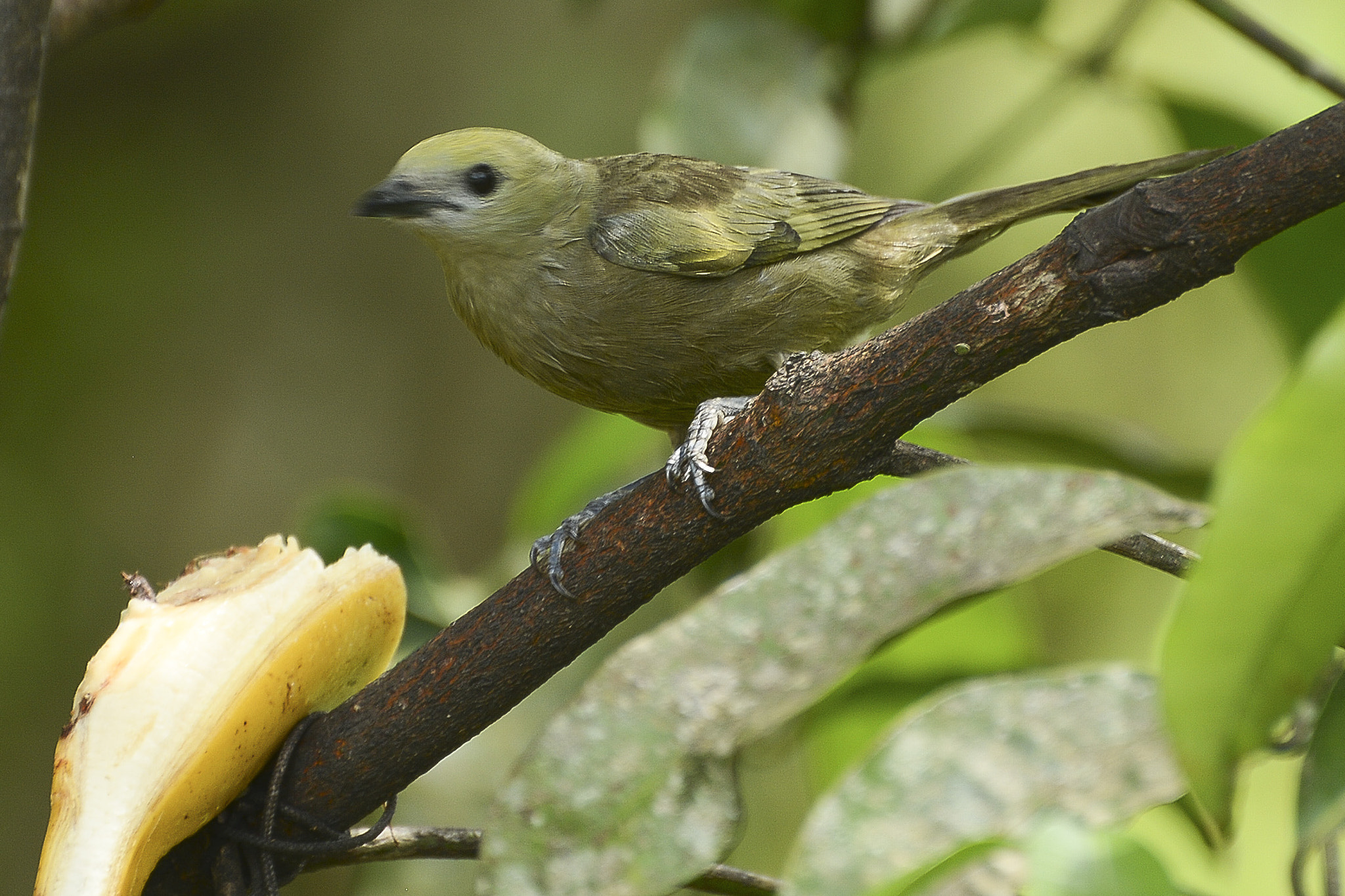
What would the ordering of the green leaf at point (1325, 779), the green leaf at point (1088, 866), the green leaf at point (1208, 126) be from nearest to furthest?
the green leaf at point (1088, 866), the green leaf at point (1325, 779), the green leaf at point (1208, 126)

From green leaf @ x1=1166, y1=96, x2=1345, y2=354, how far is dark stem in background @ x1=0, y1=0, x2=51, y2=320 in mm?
1715

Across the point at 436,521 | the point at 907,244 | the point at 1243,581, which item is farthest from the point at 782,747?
the point at 436,521

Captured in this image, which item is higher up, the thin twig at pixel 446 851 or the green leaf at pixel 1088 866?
the thin twig at pixel 446 851

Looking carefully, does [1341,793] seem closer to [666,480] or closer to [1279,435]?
[1279,435]

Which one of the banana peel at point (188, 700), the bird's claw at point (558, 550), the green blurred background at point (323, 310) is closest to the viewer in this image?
the banana peel at point (188, 700)

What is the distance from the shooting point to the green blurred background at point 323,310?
12.6 feet

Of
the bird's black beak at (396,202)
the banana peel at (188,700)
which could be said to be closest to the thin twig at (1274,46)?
the bird's black beak at (396,202)

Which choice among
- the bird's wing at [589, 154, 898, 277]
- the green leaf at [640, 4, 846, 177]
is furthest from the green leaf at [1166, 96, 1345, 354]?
the green leaf at [640, 4, 846, 177]

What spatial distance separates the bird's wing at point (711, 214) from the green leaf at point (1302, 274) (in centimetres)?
63

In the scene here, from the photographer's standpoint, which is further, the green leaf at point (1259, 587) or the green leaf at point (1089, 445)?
the green leaf at point (1089, 445)

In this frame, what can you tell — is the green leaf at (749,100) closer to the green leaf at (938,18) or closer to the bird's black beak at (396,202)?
the green leaf at (938,18)

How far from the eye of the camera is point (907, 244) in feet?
6.69

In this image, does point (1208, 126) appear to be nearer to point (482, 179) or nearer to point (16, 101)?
point (482, 179)

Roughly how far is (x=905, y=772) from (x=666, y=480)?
466 mm
